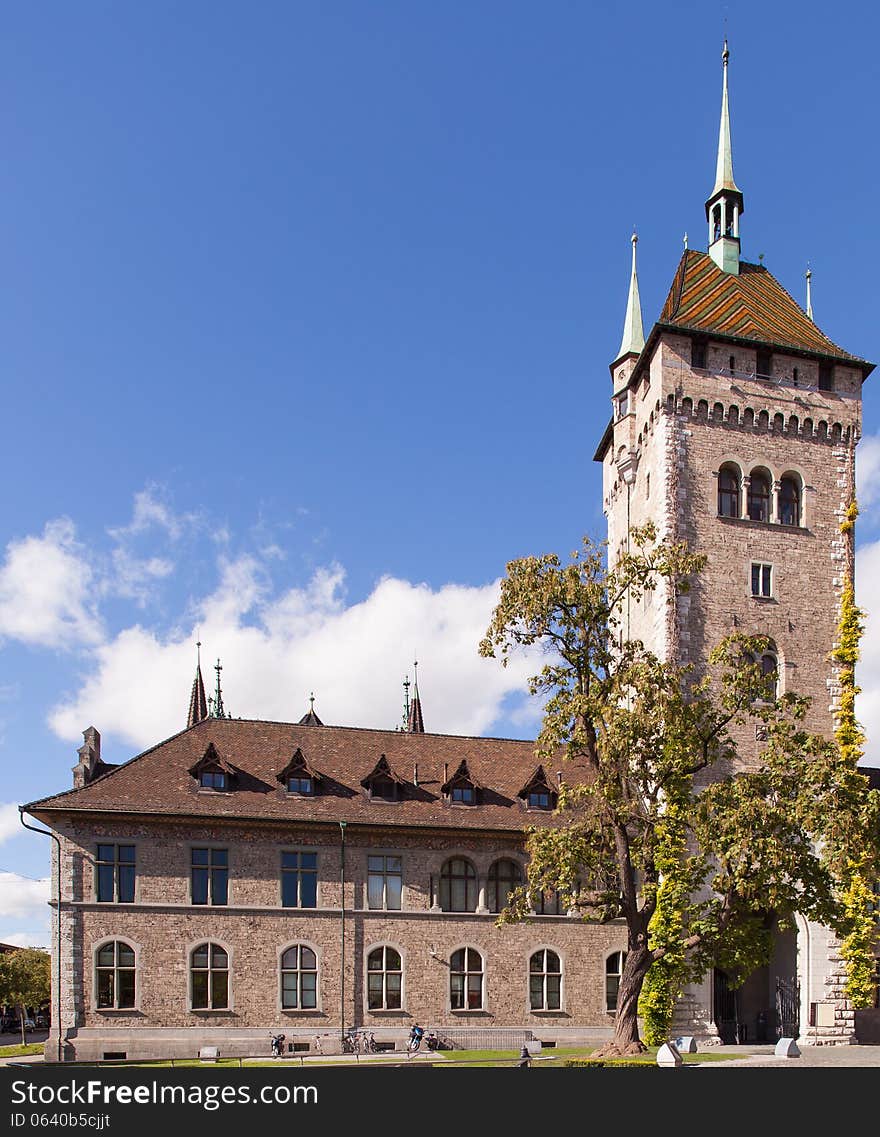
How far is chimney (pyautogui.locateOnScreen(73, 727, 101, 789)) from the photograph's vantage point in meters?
37.7

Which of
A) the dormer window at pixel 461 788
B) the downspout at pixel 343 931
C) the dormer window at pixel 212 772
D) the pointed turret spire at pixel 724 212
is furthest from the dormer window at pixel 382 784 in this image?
the pointed turret spire at pixel 724 212

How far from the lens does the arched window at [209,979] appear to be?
113ft

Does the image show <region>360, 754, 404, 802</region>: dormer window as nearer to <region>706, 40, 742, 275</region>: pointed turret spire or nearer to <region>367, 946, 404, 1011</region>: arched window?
<region>367, 946, 404, 1011</region>: arched window

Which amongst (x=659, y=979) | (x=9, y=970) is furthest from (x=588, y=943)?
(x=9, y=970)

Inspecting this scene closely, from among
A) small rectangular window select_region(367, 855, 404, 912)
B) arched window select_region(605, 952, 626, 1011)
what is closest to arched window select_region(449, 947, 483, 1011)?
small rectangular window select_region(367, 855, 404, 912)

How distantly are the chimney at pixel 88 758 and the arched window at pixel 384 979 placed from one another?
11.7 metres

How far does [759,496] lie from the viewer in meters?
40.9

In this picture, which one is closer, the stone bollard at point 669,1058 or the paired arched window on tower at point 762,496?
the stone bollard at point 669,1058

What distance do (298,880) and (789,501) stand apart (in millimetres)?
23027

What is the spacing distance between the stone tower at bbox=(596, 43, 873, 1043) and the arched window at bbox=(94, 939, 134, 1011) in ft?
62.3

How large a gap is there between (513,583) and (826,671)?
15986 mm

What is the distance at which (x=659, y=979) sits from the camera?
33688 mm

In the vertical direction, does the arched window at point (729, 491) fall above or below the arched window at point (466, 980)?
above

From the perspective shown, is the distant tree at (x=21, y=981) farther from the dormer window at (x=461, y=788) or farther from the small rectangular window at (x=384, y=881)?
the dormer window at (x=461, y=788)
